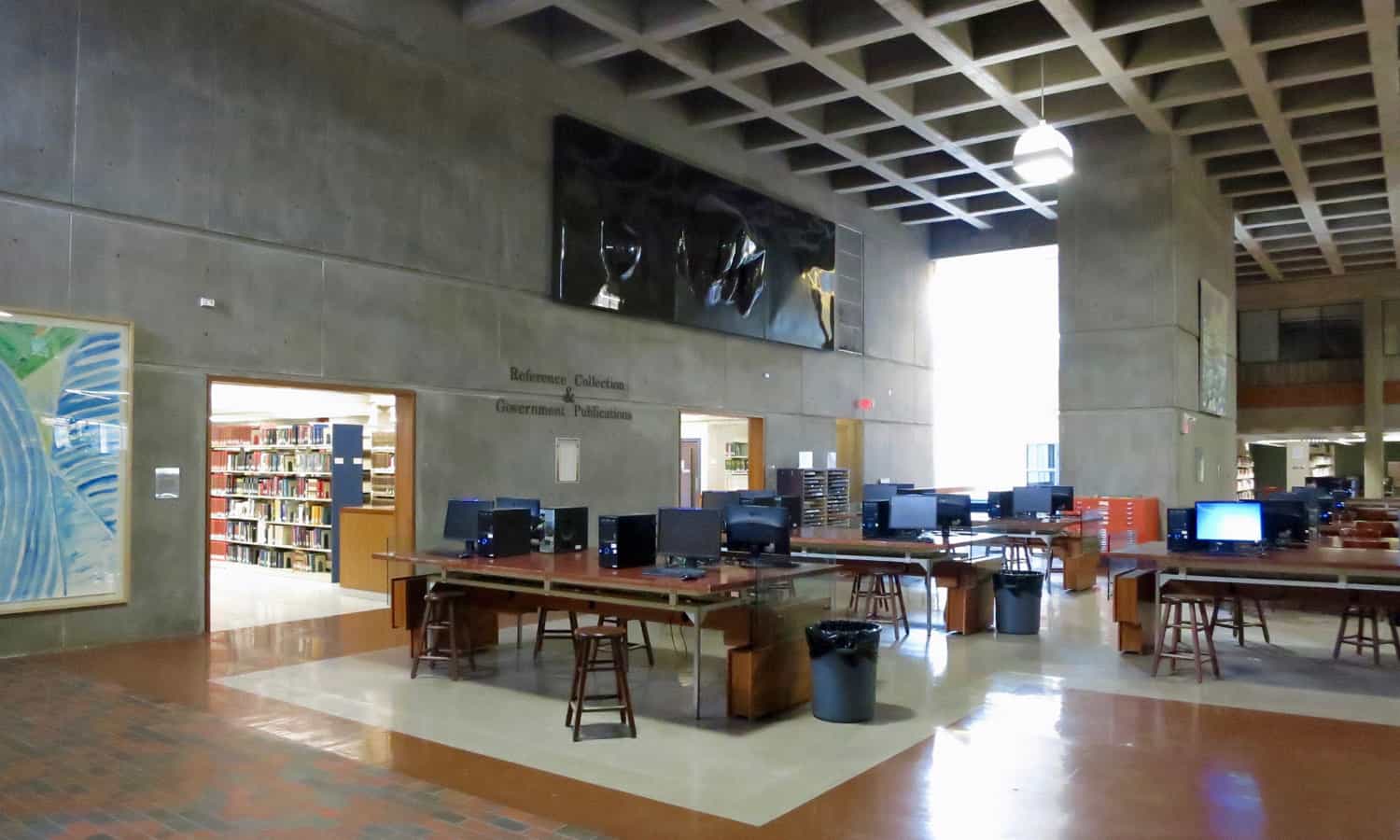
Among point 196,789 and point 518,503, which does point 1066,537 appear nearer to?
point 518,503

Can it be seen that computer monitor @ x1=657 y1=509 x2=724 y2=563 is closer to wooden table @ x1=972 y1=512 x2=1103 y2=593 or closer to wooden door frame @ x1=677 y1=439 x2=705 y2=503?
wooden table @ x1=972 y1=512 x2=1103 y2=593

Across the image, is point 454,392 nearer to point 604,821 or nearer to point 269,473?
point 269,473

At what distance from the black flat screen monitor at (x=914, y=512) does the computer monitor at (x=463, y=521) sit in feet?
12.6

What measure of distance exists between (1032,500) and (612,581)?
820 cm

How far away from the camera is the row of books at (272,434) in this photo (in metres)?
12.7

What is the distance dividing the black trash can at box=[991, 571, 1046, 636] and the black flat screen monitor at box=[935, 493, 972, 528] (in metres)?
1.45

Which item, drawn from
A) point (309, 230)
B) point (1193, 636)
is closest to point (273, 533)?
point (309, 230)

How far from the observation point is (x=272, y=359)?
29.2 ft

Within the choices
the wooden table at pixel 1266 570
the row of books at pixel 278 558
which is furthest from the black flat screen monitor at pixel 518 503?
the row of books at pixel 278 558

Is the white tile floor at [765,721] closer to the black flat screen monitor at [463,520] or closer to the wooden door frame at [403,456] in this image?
the black flat screen monitor at [463,520]

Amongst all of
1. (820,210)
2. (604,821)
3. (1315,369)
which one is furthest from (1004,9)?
(1315,369)

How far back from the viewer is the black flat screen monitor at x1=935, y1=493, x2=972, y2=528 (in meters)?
10.1

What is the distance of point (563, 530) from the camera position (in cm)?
742

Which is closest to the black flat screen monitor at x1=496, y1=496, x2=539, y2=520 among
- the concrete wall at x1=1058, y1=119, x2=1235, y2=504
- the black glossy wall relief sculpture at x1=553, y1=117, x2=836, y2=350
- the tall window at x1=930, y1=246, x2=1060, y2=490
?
the black glossy wall relief sculpture at x1=553, y1=117, x2=836, y2=350
